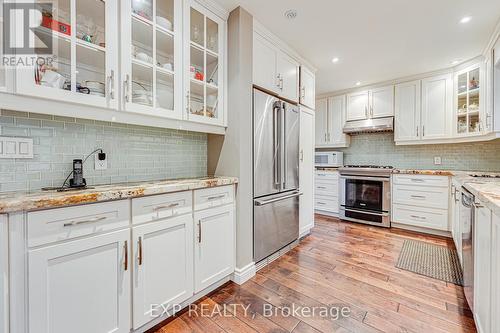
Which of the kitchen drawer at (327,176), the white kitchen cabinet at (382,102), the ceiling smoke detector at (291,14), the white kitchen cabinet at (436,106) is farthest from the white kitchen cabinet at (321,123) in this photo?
the ceiling smoke detector at (291,14)

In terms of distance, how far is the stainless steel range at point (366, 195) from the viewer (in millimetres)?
3578

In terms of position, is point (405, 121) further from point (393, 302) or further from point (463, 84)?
point (393, 302)

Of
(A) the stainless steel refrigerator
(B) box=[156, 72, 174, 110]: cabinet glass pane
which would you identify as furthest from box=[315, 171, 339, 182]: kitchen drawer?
(B) box=[156, 72, 174, 110]: cabinet glass pane

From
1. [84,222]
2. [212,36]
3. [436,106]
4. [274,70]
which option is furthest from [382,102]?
[84,222]

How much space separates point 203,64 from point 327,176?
3.19 meters

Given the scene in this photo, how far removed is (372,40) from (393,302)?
2.66 m

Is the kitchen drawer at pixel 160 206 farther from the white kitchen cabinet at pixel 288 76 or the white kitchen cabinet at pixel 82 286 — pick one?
the white kitchen cabinet at pixel 288 76

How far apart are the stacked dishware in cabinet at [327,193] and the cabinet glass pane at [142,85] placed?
11.5 feet

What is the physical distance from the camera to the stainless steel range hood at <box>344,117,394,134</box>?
148 inches

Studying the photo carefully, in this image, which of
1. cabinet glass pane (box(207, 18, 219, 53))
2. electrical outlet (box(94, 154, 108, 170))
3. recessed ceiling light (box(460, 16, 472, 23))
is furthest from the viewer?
recessed ceiling light (box(460, 16, 472, 23))

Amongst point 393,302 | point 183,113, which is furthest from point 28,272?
point 393,302

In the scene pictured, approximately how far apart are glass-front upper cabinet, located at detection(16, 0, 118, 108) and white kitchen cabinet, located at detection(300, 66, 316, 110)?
7.23 ft

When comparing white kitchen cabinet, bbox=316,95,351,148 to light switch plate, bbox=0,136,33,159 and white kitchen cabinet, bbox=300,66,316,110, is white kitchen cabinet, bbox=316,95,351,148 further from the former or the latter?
light switch plate, bbox=0,136,33,159

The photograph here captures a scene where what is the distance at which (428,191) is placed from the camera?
10.7ft
